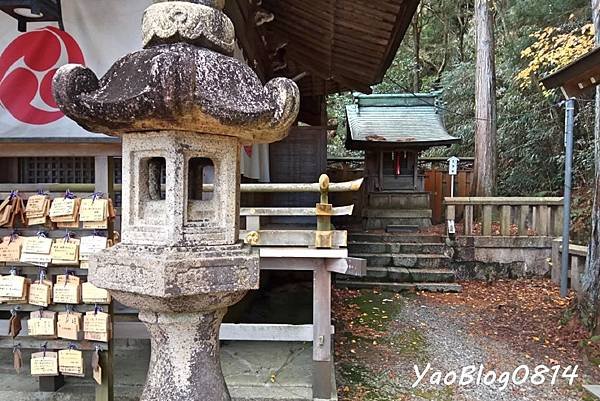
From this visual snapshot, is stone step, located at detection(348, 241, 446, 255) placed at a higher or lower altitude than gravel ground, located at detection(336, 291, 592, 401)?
higher

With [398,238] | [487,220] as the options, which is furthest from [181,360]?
[487,220]

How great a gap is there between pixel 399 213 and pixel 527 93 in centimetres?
569

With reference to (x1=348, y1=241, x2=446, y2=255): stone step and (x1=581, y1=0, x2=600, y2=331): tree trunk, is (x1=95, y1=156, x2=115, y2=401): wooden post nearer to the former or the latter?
(x1=581, y1=0, x2=600, y2=331): tree trunk

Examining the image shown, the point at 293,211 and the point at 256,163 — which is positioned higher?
the point at 256,163

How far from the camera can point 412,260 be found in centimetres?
979

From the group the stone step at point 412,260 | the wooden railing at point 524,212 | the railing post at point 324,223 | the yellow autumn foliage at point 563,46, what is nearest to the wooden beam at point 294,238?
the railing post at point 324,223

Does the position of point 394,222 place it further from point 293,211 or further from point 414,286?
point 293,211

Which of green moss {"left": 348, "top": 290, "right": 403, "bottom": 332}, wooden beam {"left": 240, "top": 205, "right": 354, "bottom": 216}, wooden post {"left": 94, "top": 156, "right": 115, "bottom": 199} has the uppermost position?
wooden post {"left": 94, "top": 156, "right": 115, "bottom": 199}

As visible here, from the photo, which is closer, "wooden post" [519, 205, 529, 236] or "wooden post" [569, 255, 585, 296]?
"wooden post" [569, 255, 585, 296]

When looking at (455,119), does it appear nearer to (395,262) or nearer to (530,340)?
(395,262)

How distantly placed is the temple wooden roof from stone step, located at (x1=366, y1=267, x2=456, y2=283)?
390cm

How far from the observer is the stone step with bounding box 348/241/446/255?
10117 millimetres

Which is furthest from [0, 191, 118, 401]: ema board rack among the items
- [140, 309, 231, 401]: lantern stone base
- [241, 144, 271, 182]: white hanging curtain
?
[241, 144, 271, 182]: white hanging curtain

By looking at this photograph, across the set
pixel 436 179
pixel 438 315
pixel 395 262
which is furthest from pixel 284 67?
pixel 436 179
